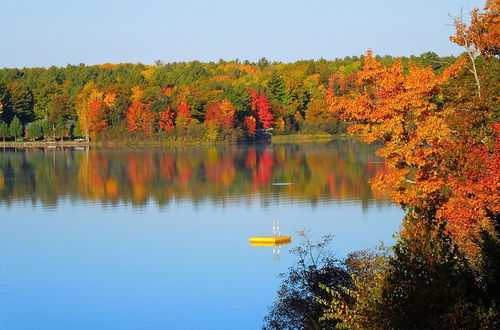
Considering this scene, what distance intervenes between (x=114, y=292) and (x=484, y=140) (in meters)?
9.26

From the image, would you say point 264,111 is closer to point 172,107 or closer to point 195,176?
point 172,107

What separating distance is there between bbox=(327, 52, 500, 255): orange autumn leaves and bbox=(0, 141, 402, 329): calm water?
4142 millimetres

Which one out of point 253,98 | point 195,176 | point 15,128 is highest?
point 253,98

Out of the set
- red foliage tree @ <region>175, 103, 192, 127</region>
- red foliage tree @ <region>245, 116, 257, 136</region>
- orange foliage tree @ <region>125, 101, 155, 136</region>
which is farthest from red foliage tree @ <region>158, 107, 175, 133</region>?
red foliage tree @ <region>245, 116, 257, 136</region>

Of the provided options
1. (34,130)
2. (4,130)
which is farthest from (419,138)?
(4,130)

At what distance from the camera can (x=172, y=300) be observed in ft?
62.7

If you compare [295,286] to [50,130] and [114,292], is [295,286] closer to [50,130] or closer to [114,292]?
[114,292]

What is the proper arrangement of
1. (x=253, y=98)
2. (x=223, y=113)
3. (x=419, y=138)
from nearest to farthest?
(x=419, y=138) → (x=223, y=113) → (x=253, y=98)

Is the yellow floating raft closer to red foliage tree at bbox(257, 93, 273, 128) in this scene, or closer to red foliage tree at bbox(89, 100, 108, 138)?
red foliage tree at bbox(89, 100, 108, 138)

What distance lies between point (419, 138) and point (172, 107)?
66390mm

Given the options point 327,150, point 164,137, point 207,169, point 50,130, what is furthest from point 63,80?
point 207,169

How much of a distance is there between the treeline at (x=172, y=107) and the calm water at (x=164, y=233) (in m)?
28.7

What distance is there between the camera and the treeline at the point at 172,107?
274 feet

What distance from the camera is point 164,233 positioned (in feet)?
92.2
